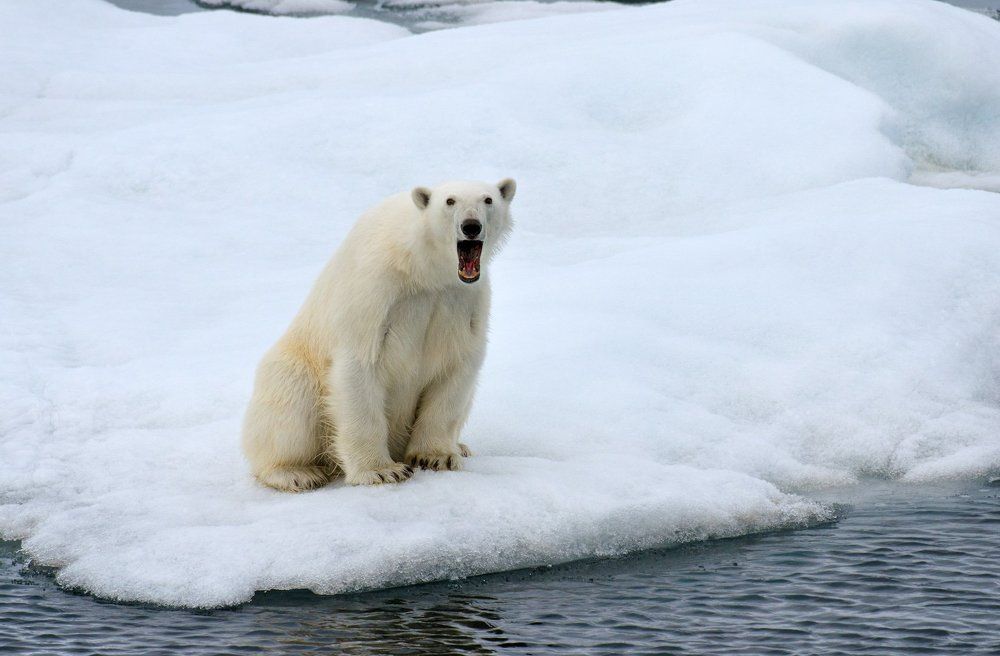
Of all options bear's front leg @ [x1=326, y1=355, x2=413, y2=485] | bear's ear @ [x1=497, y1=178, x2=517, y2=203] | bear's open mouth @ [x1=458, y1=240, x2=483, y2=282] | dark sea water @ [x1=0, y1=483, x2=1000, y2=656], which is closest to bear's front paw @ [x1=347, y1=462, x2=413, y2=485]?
bear's front leg @ [x1=326, y1=355, x2=413, y2=485]

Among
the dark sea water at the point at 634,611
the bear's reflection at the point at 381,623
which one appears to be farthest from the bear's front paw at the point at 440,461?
the bear's reflection at the point at 381,623

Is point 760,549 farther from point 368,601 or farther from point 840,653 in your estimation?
point 368,601

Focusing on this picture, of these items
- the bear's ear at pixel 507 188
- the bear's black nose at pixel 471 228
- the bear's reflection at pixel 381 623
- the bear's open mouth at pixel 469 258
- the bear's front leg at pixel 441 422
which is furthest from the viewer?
the bear's front leg at pixel 441 422

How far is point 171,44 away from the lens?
51.9 feet

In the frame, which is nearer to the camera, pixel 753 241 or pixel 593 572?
pixel 593 572

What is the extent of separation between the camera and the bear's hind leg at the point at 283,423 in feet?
19.8

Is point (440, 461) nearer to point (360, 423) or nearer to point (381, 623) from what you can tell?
point (360, 423)

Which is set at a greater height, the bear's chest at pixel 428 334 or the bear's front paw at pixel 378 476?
the bear's chest at pixel 428 334

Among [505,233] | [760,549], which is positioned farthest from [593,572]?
[505,233]

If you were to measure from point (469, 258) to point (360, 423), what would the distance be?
1.00 m

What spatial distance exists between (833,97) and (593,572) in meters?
7.83

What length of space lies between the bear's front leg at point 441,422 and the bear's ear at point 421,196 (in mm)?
886

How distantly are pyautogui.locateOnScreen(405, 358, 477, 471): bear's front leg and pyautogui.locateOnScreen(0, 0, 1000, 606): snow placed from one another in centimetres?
21

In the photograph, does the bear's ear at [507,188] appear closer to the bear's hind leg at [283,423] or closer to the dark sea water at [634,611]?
the bear's hind leg at [283,423]
